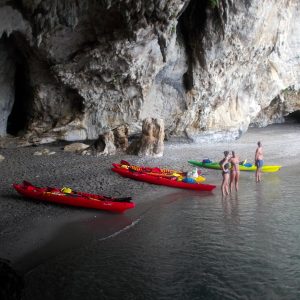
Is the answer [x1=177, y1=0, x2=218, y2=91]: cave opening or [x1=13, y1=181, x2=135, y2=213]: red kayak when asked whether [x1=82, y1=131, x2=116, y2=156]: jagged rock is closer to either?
[x1=177, y1=0, x2=218, y2=91]: cave opening

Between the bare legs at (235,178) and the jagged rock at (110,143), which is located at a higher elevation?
the jagged rock at (110,143)

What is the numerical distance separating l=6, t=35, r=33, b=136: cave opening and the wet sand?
289 centimetres

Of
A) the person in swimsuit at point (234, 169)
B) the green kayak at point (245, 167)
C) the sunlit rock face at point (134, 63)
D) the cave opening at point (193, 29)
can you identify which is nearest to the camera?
the person in swimsuit at point (234, 169)

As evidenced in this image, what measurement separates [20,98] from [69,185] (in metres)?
10.2

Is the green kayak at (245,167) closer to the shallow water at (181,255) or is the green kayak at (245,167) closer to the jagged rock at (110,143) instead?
the jagged rock at (110,143)

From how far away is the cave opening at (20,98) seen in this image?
18.7m

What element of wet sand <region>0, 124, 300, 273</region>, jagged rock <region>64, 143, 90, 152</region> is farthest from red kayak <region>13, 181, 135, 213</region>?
jagged rock <region>64, 143, 90, 152</region>

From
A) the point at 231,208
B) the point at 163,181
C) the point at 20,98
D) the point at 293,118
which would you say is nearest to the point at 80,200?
the point at 163,181

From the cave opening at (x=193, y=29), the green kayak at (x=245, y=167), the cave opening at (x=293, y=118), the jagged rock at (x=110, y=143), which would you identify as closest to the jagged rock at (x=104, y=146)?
the jagged rock at (x=110, y=143)

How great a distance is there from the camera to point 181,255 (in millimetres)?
8031

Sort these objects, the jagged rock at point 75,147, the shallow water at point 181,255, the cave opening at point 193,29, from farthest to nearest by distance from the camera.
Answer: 1. the cave opening at point 193,29
2. the jagged rock at point 75,147
3. the shallow water at point 181,255

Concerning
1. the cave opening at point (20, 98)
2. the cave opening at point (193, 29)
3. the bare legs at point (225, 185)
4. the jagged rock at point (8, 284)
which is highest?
the cave opening at point (193, 29)

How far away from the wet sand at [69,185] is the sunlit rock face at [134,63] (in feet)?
5.87

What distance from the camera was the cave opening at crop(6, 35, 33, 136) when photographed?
61.4 ft
